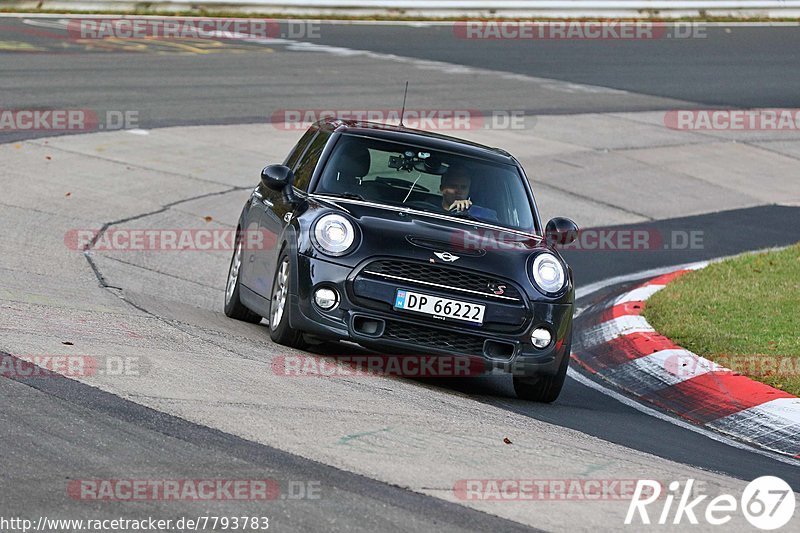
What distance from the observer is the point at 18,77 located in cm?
1994

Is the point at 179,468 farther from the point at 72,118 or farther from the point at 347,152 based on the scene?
the point at 72,118

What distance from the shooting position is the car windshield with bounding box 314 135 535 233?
893 centimetres

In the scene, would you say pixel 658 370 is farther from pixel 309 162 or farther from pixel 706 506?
pixel 706 506

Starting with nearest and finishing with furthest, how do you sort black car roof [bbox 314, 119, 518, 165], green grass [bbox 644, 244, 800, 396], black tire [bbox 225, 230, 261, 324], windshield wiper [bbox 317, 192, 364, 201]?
1. windshield wiper [bbox 317, 192, 364, 201]
2. green grass [bbox 644, 244, 800, 396]
3. black car roof [bbox 314, 119, 518, 165]
4. black tire [bbox 225, 230, 261, 324]

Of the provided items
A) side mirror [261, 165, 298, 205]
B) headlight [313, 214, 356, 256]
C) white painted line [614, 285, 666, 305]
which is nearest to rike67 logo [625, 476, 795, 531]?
headlight [313, 214, 356, 256]

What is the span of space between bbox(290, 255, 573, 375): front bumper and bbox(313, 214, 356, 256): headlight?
3.5 inches

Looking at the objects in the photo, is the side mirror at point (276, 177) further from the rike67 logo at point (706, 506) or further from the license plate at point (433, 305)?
the rike67 logo at point (706, 506)

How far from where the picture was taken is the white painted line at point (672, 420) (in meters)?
7.61

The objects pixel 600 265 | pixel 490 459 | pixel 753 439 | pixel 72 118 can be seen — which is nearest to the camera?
pixel 490 459

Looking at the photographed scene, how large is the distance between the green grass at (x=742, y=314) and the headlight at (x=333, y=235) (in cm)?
277

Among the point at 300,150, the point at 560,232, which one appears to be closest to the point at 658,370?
the point at 560,232

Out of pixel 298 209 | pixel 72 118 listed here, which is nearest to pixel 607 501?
pixel 298 209

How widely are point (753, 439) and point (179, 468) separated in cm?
377

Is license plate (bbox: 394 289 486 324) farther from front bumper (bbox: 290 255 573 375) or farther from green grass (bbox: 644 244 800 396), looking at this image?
green grass (bbox: 644 244 800 396)
